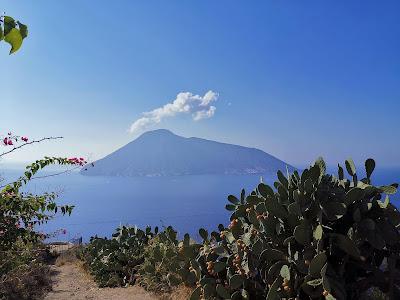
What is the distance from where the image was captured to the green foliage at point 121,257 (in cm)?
1138

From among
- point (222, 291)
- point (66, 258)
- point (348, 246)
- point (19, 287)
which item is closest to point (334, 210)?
point (348, 246)

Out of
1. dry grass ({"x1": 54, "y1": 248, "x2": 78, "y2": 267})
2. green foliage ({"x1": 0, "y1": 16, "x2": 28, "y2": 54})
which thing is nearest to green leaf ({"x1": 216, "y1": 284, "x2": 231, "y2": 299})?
green foliage ({"x1": 0, "y1": 16, "x2": 28, "y2": 54})

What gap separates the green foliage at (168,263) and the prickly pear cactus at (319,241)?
1.35 meters

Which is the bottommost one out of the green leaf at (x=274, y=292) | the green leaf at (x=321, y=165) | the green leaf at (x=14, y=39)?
the green leaf at (x=274, y=292)

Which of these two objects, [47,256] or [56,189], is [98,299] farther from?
[47,256]

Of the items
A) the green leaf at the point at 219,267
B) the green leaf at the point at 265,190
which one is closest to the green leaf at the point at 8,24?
the green leaf at the point at 265,190

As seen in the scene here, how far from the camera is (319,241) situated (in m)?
5.62

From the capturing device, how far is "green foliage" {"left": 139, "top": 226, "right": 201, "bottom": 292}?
26.5 ft

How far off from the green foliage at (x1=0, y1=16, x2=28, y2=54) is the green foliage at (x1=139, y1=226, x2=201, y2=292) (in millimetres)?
6544

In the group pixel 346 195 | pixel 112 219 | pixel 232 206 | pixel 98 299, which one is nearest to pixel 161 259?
pixel 98 299

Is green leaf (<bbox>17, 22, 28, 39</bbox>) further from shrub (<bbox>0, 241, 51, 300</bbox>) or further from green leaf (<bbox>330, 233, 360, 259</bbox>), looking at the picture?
shrub (<bbox>0, 241, 51, 300</bbox>)

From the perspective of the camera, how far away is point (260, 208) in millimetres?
6293

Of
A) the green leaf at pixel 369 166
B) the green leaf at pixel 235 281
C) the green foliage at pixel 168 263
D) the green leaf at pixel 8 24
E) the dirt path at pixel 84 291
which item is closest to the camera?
the green leaf at pixel 8 24

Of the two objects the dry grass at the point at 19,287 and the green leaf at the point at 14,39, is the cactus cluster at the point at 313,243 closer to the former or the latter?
the dry grass at the point at 19,287
